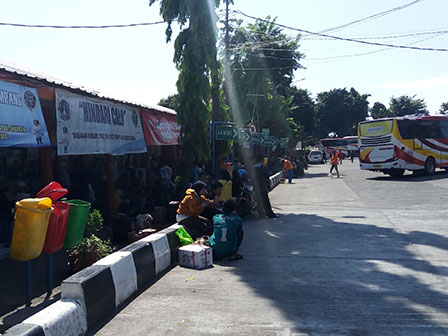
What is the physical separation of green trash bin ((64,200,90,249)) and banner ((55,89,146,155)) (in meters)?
2.57

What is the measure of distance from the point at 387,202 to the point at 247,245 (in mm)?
7988

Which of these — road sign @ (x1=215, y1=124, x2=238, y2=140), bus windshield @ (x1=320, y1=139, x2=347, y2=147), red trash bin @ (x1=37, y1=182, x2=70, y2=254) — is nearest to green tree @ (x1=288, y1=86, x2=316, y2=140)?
bus windshield @ (x1=320, y1=139, x2=347, y2=147)

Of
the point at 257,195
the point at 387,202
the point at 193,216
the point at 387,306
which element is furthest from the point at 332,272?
the point at 387,202

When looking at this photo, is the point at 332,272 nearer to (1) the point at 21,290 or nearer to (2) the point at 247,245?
(2) the point at 247,245

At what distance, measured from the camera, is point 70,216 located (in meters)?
6.34

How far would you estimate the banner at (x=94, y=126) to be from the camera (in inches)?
351

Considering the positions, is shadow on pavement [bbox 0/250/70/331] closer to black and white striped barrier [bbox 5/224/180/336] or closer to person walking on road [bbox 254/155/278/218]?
black and white striped barrier [bbox 5/224/180/336]

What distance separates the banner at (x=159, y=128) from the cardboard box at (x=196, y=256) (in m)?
6.01

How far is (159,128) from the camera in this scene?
552 inches

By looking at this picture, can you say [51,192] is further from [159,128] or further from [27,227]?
[159,128]

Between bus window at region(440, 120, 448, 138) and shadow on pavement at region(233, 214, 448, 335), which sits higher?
bus window at region(440, 120, 448, 138)

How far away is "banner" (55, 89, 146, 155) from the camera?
891 cm

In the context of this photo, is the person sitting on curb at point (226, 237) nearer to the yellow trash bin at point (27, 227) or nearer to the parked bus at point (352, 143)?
the yellow trash bin at point (27, 227)

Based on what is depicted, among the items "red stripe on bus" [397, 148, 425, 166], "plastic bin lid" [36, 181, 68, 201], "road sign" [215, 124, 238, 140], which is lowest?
"red stripe on bus" [397, 148, 425, 166]
